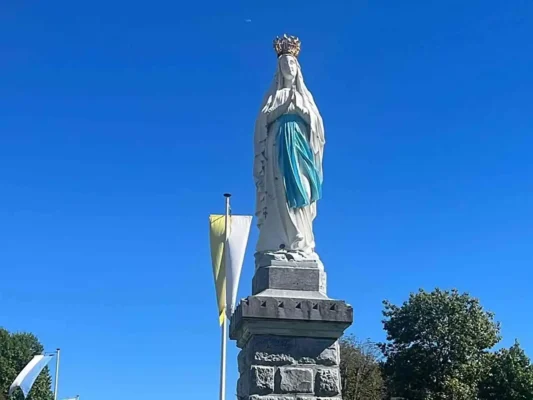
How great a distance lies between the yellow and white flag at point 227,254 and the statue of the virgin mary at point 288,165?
5196 mm

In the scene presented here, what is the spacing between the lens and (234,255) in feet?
47.1

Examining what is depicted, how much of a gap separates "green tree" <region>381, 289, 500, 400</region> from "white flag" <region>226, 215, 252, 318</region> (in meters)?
22.4

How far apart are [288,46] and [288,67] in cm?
28

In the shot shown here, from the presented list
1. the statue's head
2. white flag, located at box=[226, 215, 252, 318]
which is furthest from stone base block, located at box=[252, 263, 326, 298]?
white flag, located at box=[226, 215, 252, 318]

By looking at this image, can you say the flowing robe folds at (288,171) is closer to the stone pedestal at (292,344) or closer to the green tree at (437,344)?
the stone pedestal at (292,344)

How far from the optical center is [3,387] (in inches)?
1868

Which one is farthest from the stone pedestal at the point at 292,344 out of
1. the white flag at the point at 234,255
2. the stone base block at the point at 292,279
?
the white flag at the point at 234,255

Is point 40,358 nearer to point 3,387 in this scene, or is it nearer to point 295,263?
point 3,387

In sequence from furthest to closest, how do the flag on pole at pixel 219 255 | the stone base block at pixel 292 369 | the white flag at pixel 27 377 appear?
the white flag at pixel 27 377 → the flag on pole at pixel 219 255 → the stone base block at pixel 292 369

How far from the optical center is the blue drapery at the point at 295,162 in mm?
8609

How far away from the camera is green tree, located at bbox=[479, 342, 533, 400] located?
116 ft

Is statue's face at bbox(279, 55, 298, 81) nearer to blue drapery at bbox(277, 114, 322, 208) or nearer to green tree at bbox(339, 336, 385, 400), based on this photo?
blue drapery at bbox(277, 114, 322, 208)

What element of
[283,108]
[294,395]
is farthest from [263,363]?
[283,108]

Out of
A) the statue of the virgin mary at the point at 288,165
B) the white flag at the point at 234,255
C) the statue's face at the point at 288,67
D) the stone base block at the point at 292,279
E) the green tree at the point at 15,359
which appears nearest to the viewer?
the stone base block at the point at 292,279
